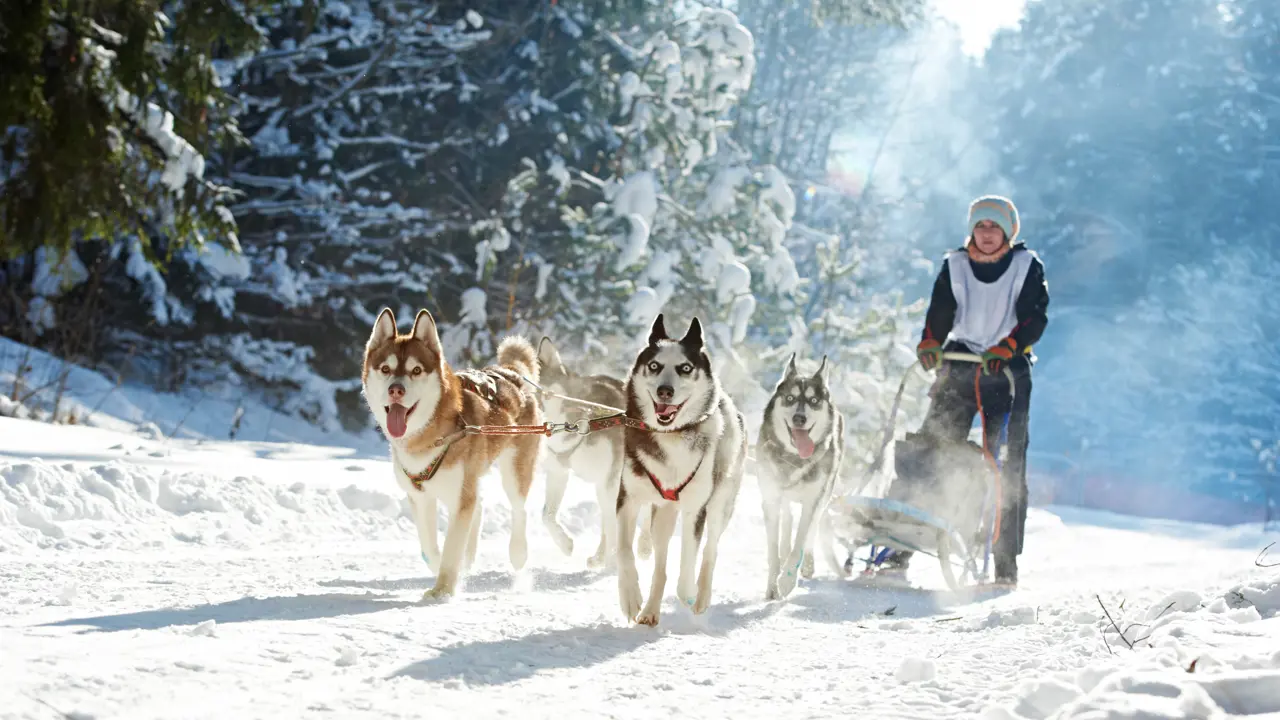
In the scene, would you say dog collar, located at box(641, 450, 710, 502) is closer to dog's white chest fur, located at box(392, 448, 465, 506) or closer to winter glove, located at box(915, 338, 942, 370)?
dog's white chest fur, located at box(392, 448, 465, 506)

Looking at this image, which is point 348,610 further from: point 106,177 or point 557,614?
point 106,177

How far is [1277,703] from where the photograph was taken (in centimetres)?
258

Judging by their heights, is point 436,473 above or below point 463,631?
above

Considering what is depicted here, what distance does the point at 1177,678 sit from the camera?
2770mm

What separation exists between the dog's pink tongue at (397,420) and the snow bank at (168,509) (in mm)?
1988

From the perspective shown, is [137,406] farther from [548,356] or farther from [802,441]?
[802,441]

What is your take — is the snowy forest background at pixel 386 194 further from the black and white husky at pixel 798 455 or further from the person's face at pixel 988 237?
the person's face at pixel 988 237

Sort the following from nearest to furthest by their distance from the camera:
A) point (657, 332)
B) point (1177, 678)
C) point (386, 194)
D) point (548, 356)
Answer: point (1177, 678) → point (657, 332) → point (548, 356) → point (386, 194)

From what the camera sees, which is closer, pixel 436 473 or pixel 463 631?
pixel 463 631

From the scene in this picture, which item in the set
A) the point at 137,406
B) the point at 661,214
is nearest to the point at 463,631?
the point at 137,406

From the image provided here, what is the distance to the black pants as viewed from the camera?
Answer: 7.15 m

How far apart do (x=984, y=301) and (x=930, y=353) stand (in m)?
0.49

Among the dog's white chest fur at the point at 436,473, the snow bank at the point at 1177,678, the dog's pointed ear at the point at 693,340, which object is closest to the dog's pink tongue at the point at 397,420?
the dog's white chest fur at the point at 436,473

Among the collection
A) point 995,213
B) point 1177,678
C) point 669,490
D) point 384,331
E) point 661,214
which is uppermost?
point 661,214
